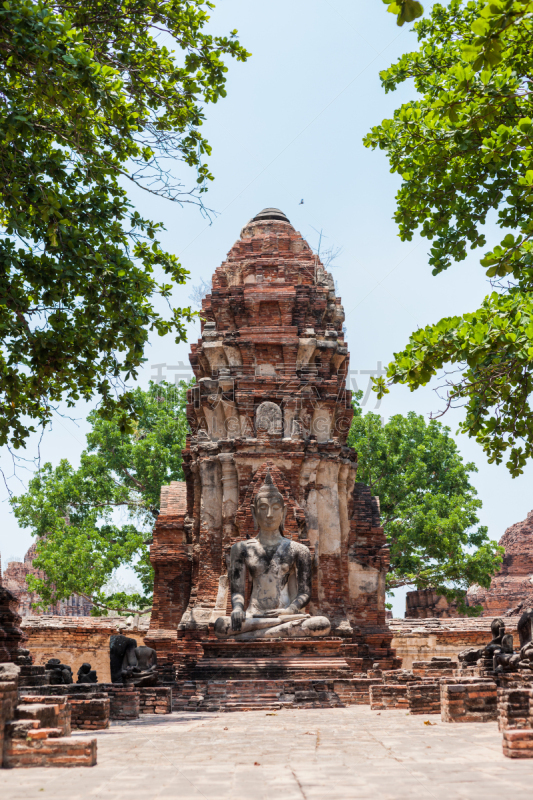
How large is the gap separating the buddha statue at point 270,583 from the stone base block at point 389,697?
250cm

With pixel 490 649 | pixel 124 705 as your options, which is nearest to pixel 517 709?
pixel 124 705

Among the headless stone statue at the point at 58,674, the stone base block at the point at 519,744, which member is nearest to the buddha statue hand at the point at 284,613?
the headless stone statue at the point at 58,674

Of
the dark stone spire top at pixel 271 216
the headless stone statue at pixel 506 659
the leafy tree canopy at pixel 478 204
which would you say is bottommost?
the headless stone statue at pixel 506 659

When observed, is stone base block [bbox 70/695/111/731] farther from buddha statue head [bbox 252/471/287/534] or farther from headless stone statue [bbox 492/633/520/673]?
buddha statue head [bbox 252/471/287/534]

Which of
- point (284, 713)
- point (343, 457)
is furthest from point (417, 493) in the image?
point (284, 713)

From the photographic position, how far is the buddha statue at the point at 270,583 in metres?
13.8

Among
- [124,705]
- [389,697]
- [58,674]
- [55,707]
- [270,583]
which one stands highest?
[270,583]

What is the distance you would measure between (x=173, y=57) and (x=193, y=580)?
38.4 ft

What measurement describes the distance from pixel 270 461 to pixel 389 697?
6981 millimetres

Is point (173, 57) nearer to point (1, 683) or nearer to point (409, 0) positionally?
point (409, 0)

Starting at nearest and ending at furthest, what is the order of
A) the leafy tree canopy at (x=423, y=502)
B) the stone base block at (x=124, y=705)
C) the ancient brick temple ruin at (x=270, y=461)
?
the stone base block at (x=124, y=705), the ancient brick temple ruin at (x=270, y=461), the leafy tree canopy at (x=423, y=502)

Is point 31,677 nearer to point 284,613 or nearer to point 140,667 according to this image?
point 140,667

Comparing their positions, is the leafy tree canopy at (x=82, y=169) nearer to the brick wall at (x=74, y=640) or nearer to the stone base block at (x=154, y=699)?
the stone base block at (x=154, y=699)

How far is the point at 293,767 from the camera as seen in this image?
5316mm
